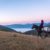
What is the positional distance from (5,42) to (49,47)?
11.1ft

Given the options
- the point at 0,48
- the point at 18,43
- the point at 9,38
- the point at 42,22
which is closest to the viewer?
the point at 0,48

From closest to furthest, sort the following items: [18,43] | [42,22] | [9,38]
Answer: [18,43] < [9,38] < [42,22]

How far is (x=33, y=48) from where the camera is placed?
18.7m

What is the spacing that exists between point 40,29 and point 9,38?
607 centimetres

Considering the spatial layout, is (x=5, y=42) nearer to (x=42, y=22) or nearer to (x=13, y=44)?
(x=13, y=44)

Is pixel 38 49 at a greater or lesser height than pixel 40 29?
lesser

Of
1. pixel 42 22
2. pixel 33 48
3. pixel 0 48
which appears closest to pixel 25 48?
pixel 33 48

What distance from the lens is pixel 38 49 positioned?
731 inches

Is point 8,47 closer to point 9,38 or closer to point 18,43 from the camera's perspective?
point 18,43

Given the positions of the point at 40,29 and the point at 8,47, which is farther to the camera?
the point at 40,29

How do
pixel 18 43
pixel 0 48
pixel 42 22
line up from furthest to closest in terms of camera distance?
pixel 42 22, pixel 18 43, pixel 0 48

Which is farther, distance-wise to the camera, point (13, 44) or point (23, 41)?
point (23, 41)

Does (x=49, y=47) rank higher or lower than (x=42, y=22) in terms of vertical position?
lower

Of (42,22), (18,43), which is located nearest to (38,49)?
(18,43)
